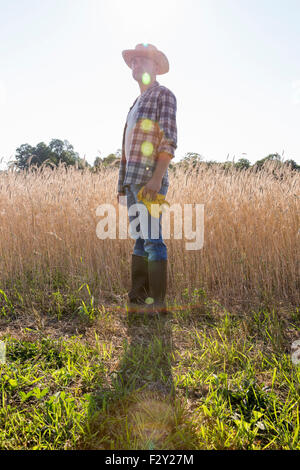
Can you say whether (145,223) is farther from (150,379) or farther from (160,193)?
(150,379)

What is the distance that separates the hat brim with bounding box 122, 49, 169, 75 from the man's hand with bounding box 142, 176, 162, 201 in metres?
0.90

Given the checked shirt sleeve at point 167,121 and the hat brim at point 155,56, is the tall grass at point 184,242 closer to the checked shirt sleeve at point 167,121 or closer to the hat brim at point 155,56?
the checked shirt sleeve at point 167,121

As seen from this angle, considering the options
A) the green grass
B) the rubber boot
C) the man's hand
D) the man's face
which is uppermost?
the man's face

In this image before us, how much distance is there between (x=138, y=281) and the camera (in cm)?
241

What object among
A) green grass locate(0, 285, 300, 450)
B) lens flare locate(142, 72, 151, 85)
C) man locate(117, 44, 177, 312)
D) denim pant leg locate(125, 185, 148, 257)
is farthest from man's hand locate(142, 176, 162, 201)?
green grass locate(0, 285, 300, 450)

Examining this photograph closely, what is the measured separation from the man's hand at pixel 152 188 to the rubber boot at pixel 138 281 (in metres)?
0.56

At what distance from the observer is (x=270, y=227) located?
9.25 ft

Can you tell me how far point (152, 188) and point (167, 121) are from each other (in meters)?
0.44

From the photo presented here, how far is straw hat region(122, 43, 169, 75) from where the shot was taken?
2131mm

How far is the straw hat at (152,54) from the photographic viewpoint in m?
2.13
